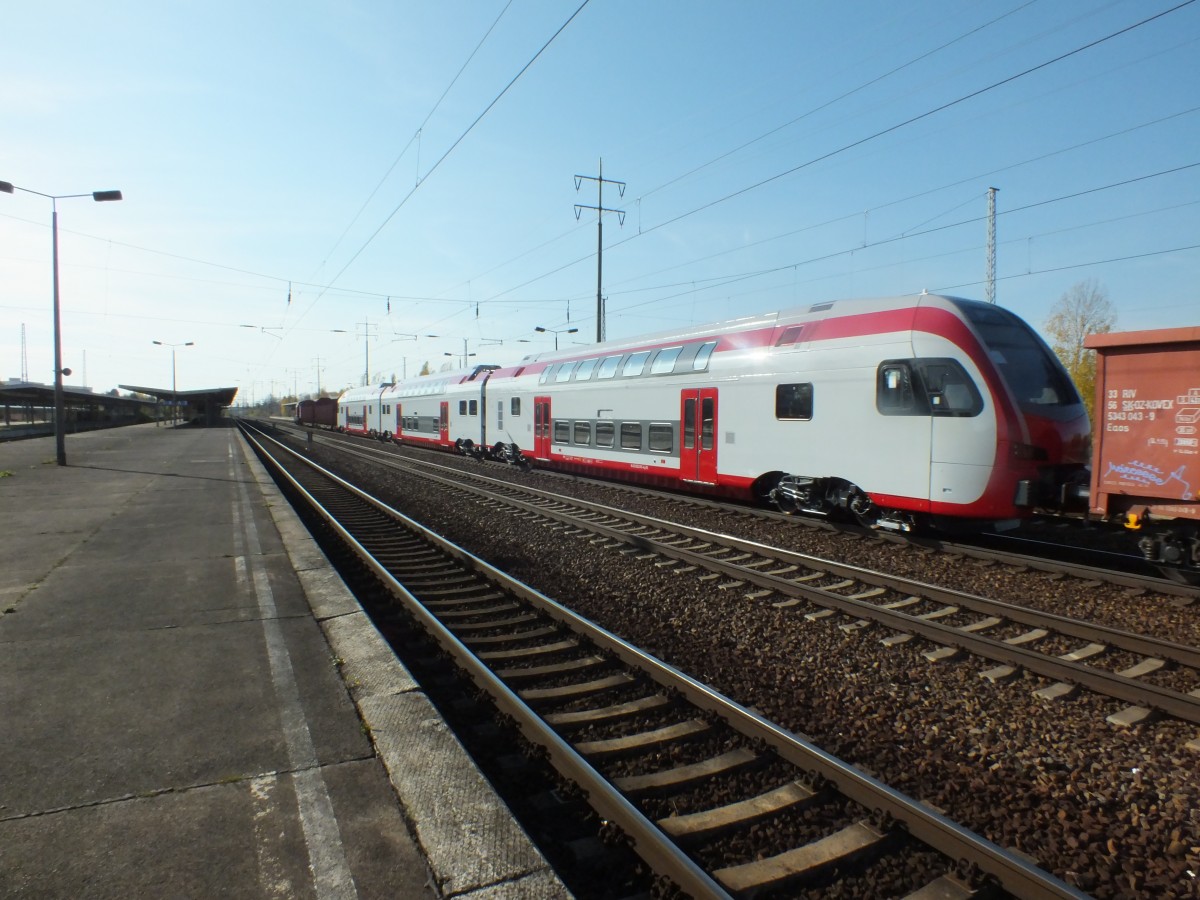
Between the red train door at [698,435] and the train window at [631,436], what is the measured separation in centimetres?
160

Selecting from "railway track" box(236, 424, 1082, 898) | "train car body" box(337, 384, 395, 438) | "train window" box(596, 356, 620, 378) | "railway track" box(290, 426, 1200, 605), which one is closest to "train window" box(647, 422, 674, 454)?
"railway track" box(290, 426, 1200, 605)

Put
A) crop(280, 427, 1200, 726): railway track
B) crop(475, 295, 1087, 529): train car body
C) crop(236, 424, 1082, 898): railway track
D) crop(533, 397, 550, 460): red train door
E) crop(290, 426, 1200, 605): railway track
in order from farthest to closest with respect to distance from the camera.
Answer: crop(533, 397, 550, 460): red train door
crop(475, 295, 1087, 529): train car body
crop(290, 426, 1200, 605): railway track
crop(280, 427, 1200, 726): railway track
crop(236, 424, 1082, 898): railway track

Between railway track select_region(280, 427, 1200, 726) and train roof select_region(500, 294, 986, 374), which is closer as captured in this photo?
railway track select_region(280, 427, 1200, 726)

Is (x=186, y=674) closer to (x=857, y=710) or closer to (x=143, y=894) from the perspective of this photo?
(x=143, y=894)

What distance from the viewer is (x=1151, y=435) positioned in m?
6.92

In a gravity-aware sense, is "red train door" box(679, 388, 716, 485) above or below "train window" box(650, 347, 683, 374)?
below

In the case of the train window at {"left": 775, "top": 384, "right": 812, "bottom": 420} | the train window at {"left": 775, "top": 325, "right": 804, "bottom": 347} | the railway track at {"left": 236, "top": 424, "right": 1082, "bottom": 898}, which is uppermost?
the train window at {"left": 775, "top": 325, "right": 804, "bottom": 347}

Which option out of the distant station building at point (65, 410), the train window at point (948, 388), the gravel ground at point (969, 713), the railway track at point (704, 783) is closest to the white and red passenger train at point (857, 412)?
the train window at point (948, 388)

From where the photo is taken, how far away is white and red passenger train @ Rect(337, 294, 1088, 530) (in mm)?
8539

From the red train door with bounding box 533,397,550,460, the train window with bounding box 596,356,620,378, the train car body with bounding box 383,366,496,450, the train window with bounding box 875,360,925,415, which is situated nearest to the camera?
the train window with bounding box 875,360,925,415

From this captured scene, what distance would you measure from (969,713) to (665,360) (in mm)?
10590

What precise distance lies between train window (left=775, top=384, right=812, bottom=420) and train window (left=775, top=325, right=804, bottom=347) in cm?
68

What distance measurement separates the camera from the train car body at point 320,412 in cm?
6400

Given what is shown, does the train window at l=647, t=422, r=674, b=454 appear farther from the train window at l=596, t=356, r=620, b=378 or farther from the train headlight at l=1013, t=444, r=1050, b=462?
the train headlight at l=1013, t=444, r=1050, b=462
